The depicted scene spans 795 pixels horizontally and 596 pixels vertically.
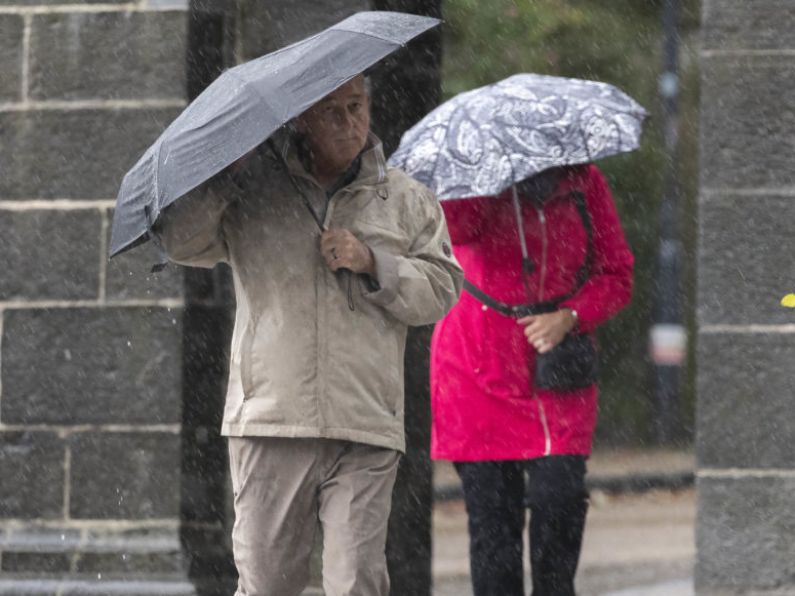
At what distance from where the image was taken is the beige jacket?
4.98m

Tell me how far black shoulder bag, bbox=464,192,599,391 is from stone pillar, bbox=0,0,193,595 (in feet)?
3.99

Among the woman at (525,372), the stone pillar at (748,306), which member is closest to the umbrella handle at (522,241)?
the woman at (525,372)

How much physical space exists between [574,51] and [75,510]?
7.69 m

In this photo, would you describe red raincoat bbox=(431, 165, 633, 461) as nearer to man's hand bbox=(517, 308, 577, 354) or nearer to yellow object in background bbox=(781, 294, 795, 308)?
man's hand bbox=(517, 308, 577, 354)

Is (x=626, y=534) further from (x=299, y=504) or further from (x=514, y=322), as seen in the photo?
(x=299, y=504)

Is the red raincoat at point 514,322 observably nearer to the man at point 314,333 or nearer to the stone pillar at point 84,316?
the man at point 314,333

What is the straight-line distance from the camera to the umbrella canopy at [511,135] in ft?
19.3

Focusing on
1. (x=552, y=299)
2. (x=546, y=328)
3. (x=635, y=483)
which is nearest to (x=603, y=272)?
(x=552, y=299)

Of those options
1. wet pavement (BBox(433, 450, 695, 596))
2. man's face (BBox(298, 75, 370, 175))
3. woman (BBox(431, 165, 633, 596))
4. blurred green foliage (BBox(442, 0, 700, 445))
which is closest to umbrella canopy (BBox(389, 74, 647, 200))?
woman (BBox(431, 165, 633, 596))

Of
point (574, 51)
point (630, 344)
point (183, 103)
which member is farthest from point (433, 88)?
point (630, 344)

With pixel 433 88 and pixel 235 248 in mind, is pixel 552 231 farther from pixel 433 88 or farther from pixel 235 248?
pixel 433 88

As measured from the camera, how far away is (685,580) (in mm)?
9352

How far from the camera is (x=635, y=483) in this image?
1458 centimetres

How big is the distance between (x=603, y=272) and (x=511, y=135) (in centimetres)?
54
